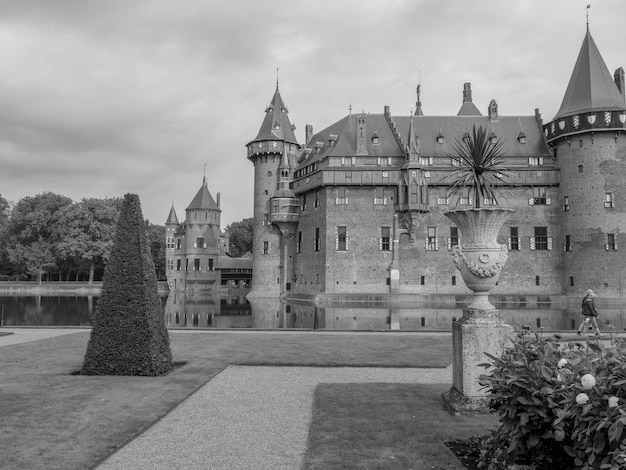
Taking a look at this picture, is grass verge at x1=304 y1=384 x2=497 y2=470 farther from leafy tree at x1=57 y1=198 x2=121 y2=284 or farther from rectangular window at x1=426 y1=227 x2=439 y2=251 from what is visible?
leafy tree at x1=57 y1=198 x2=121 y2=284

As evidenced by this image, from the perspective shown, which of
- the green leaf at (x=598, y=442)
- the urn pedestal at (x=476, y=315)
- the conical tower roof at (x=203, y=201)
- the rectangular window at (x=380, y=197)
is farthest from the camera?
the conical tower roof at (x=203, y=201)

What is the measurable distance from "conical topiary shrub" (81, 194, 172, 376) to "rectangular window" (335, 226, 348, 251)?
34916 mm

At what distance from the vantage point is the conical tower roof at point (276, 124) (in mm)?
51156

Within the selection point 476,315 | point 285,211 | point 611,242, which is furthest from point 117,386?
point 611,242

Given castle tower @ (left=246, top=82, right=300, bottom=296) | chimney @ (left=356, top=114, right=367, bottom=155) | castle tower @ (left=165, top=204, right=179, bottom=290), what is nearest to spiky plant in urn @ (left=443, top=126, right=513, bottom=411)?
chimney @ (left=356, top=114, right=367, bottom=155)

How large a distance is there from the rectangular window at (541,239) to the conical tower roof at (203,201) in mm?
39737

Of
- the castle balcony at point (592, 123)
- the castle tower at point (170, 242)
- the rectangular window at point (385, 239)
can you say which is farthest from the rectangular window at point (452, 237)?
the castle tower at point (170, 242)

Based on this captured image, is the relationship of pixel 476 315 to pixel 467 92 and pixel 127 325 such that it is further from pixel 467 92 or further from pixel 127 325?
pixel 467 92

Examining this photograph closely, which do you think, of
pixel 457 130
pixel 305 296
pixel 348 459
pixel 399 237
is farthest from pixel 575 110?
pixel 348 459

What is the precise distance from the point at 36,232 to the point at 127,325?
203 ft

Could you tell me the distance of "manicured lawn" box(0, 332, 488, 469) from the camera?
5887 mm

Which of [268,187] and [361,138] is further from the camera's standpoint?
[268,187]

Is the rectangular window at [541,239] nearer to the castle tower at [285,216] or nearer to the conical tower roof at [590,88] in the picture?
the conical tower roof at [590,88]

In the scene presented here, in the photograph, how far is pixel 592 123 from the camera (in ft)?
133
